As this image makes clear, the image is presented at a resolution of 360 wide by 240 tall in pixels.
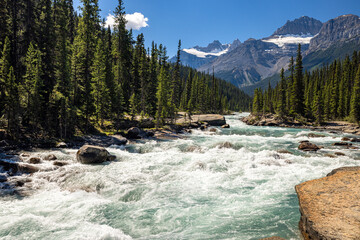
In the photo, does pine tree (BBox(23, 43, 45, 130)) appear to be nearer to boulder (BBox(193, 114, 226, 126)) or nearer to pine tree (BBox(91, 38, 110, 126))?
pine tree (BBox(91, 38, 110, 126))

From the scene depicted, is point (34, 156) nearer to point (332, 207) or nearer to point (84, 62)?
point (84, 62)

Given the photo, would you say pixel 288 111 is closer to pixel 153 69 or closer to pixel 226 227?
pixel 153 69

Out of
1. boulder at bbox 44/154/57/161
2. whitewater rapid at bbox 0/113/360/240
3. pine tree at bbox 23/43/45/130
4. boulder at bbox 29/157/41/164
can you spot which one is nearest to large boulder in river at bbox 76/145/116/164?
whitewater rapid at bbox 0/113/360/240

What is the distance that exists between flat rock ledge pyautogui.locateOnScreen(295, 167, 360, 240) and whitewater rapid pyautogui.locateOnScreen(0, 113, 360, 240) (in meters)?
1.78

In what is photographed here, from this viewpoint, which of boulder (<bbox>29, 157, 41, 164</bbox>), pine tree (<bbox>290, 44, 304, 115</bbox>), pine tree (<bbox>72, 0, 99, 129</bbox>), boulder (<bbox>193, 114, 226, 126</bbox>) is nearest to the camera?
boulder (<bbox>29, 157, 41, 164</bbox>)

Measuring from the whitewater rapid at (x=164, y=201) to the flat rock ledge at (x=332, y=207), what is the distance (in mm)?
1784

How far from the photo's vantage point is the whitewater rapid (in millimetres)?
8539

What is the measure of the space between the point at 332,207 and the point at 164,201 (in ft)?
26.4

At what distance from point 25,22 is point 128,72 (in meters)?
23.7

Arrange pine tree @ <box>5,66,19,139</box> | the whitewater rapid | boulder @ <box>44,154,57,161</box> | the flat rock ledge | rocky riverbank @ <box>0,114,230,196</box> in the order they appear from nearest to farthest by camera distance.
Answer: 1. the flat rock ledge
2. the whitewater rapid
3. rocky riverbank @ <box>0,114,230,196</box>
4. boulder @ <box>44,154,57,161</box>
5. pine tree @ <box>5,66,19,139</box>

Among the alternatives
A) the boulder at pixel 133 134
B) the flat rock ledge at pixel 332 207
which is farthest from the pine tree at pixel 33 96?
the flat rock ledge at pixel 332 207

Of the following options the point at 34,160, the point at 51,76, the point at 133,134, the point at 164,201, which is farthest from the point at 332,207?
the point at 51,76

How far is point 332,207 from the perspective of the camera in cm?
659

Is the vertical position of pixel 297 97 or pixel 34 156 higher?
pixel 297 97
